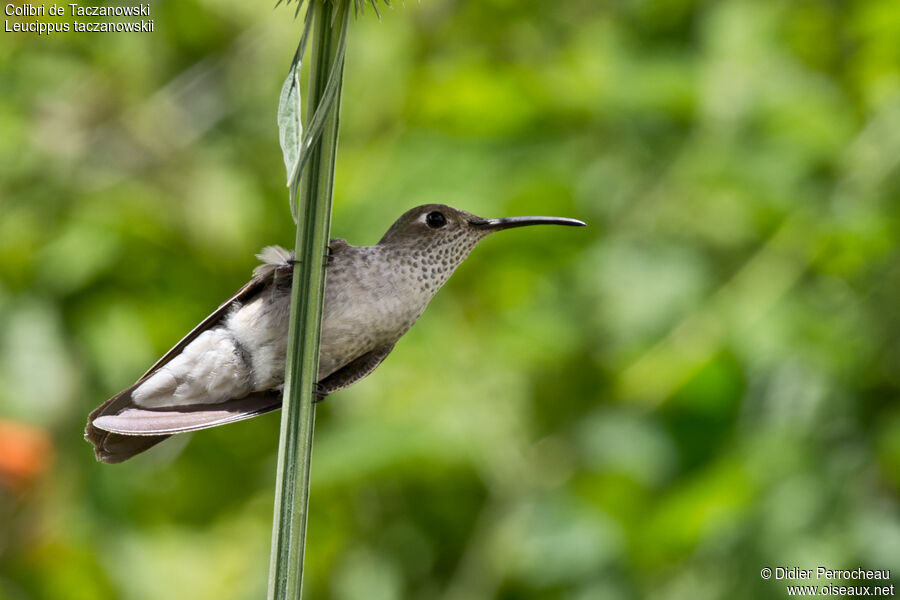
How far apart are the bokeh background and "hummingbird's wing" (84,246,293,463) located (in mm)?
1437

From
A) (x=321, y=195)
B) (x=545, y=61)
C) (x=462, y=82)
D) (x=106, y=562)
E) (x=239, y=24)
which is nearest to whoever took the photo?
(x=321, y=195)

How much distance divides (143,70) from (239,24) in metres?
0.29

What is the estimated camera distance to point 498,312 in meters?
2.31

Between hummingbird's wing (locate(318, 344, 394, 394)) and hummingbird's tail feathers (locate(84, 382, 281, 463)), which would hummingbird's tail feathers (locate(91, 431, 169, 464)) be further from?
hummingbird's wing (locate(318, 344, 394, 394))

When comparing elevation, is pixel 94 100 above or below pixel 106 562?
above

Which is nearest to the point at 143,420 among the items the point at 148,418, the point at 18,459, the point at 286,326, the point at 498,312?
the point at 148,418

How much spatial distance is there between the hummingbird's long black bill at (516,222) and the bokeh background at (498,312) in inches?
55.6

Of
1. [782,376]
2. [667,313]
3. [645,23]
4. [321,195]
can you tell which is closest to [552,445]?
[667,313]

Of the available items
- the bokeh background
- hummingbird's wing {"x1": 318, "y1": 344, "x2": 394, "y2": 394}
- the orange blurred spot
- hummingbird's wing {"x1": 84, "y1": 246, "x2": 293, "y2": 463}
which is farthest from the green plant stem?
the bokeh background

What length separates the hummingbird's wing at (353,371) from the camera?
22.2 inches

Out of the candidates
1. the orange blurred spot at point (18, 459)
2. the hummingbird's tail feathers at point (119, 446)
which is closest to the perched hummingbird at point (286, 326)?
the hummingbird's tail feathers at point (119, 446)

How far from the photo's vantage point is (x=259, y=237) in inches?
86.7

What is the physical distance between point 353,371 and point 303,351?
192 mm

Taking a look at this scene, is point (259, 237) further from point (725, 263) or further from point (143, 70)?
point (725, 263)
